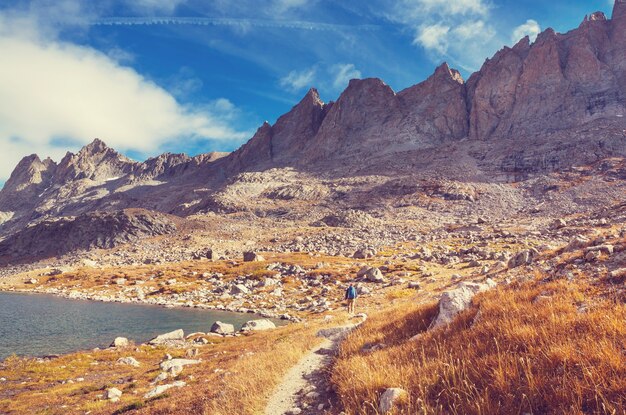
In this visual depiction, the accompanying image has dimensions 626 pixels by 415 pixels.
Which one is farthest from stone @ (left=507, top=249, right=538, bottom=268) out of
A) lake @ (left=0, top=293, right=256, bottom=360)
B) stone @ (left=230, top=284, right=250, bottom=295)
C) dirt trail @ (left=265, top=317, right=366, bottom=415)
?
stone @ (left=230, top=284, right=250, bottom=295)

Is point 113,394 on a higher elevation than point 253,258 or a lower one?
lower

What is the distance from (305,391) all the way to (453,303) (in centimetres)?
557

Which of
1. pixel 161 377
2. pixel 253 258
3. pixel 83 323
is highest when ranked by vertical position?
pixel 253 258

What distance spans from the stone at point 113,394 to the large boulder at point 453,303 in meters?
14.9

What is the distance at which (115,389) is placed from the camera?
18.4 metres

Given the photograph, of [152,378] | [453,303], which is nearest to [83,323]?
[152,378]

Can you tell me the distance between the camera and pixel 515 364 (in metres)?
6.32

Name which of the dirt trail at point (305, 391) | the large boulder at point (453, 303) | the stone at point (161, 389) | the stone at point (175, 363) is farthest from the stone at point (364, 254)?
the dirt trail at point (305, 391)

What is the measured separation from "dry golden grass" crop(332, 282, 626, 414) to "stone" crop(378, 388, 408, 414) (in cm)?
17

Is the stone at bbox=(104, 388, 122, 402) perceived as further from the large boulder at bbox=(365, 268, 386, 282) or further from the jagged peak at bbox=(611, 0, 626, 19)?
the jagged peak at bbox=(611, 0, 626, 19)

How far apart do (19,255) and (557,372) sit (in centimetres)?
15732

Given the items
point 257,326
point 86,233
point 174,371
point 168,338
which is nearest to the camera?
point 174,371

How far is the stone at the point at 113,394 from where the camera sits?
57.3ft

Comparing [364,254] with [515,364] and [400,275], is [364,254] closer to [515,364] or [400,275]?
[400,275]
